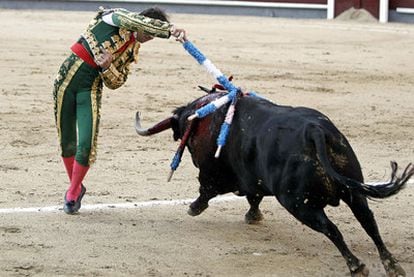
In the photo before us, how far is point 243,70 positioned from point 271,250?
5898 millimetres

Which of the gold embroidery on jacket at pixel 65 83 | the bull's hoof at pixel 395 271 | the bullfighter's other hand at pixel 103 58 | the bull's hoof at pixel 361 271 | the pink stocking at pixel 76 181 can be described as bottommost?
the pink stocking at pixel 76 181

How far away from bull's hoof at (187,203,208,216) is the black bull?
441 mm

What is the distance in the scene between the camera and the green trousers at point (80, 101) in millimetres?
5094

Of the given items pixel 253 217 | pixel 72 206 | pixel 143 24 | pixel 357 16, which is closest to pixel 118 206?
pixel 72 206

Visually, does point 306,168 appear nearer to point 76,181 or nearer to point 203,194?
point 203,194

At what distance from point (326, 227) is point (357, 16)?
12.6 metres

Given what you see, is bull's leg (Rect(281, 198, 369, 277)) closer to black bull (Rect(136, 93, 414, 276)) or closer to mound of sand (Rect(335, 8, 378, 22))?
black bull (Rect(136, 93, 414, 276))

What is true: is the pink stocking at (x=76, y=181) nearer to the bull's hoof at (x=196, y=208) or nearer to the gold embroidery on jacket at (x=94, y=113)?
the gold embroidery on jacket at (x=94, y=113)

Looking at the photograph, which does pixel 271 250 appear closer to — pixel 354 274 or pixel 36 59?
pixel 354 274

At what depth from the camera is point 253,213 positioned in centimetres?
496

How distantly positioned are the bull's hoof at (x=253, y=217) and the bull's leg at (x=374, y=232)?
916 mm

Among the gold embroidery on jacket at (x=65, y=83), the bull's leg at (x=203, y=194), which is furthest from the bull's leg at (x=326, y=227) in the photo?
the gold embroidery on jacket at (x=65, y=83)

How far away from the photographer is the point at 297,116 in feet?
13.7

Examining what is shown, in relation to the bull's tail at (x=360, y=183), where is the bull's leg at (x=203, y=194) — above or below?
below
